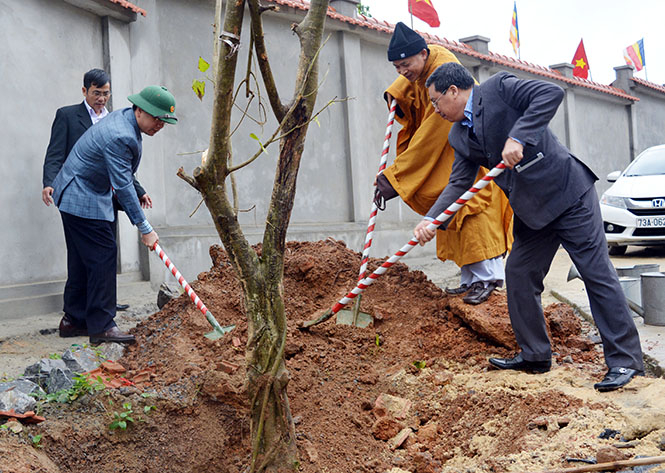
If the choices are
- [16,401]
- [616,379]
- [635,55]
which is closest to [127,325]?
[16,401]

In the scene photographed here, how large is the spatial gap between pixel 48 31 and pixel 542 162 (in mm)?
4503

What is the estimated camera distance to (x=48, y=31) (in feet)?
18.1

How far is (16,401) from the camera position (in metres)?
2.91

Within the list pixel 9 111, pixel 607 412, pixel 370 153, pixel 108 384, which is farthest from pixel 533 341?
pixel 370 153

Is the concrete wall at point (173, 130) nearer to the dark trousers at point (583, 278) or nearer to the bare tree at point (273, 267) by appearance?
the bare tree at point (273, 267)

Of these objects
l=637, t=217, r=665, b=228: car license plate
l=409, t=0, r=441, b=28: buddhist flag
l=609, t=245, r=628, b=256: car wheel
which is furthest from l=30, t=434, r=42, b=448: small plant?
l=409, t=0, r=441, b=28: buddhist flag

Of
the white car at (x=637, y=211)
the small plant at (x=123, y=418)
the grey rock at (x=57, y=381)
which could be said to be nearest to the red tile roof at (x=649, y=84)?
the white car at (x=637, y=211)

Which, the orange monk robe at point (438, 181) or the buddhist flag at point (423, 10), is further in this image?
the buddhist flag at point (423, 10)

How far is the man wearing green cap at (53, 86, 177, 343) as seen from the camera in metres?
4.01

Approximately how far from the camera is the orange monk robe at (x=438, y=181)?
431 cm

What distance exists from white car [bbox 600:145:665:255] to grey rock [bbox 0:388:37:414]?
7.57 m

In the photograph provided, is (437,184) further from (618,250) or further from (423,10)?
(423,10)

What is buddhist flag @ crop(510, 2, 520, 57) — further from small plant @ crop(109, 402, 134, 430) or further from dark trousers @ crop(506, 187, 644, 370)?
small plant @ crop(109, 402, 134, 430)

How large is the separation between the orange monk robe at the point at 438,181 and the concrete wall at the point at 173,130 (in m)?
1.27
